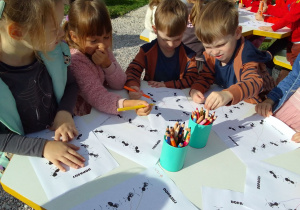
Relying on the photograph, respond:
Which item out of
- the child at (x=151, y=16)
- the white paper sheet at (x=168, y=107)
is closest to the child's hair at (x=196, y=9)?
the child at (x=151, y=16)

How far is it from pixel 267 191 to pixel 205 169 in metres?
0.22

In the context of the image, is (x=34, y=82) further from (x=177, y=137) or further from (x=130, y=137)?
(x=177, y=137)

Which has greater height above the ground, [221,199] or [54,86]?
[54,86]

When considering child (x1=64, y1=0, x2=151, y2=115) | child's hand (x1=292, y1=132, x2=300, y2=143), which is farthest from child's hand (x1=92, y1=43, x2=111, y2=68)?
child's hand (x1=292, y1=132, x2=300, y2=143)

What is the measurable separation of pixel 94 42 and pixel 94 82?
0.68 ft

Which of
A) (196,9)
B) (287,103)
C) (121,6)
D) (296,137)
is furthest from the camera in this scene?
(121,6)

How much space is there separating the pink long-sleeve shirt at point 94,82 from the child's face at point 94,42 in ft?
0.14

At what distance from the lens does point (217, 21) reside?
1317mm

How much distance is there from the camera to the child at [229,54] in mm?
1285

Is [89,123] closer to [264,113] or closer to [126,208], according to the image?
[126,208]

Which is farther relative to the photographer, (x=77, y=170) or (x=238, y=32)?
(x=238, y=32)

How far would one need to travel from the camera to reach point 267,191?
840 mm

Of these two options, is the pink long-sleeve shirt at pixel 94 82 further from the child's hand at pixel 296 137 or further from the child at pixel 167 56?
the child's hand at pixel 296 137

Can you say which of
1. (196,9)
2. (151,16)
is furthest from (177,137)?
(151,16)
